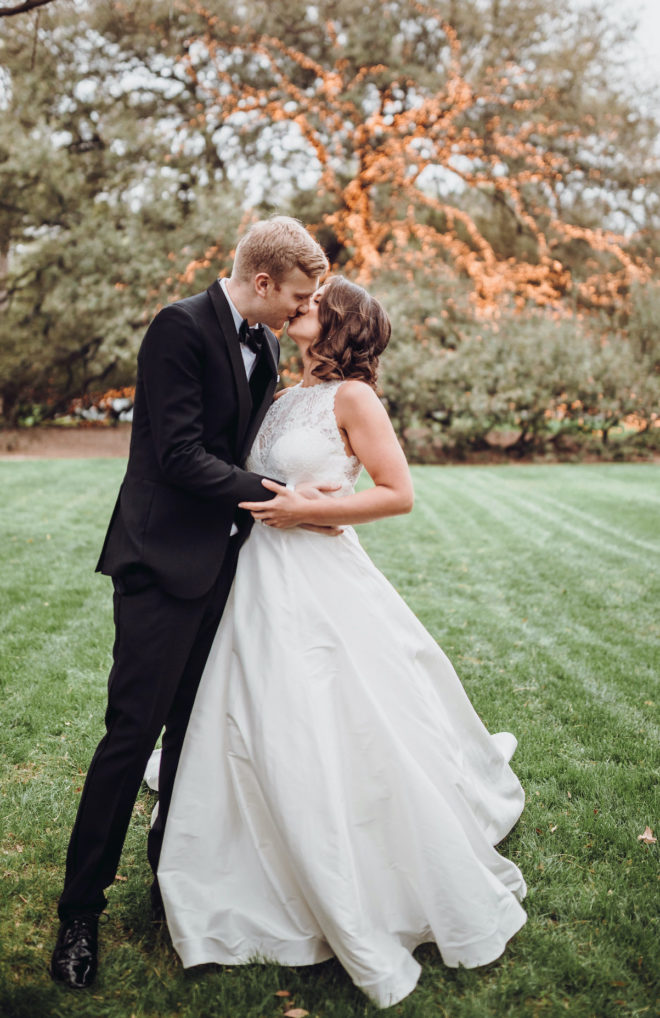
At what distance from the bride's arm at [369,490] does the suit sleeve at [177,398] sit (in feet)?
0.83

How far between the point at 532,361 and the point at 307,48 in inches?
312

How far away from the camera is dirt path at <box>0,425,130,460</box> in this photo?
617 inches

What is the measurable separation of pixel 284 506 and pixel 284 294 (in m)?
0.67

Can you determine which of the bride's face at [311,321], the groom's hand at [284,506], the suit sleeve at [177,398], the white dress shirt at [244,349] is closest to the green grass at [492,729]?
the groom's hand at [284,506]

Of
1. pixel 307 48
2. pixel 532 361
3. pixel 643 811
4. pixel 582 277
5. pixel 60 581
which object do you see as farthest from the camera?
Answer: pixel 582 277

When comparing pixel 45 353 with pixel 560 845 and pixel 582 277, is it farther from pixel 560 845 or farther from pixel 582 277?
pixel 560 845

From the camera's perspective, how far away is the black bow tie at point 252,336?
2453mm

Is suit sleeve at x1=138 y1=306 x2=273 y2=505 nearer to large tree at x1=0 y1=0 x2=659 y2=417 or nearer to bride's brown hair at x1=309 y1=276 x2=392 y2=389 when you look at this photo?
bride's brown hair at x1=309 y1=276 x2=392 y2=389

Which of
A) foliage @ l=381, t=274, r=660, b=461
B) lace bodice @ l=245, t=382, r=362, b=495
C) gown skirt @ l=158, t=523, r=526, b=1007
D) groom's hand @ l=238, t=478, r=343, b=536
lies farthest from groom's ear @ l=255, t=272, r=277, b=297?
foliage @ l=381, t=274, r=660, b=461

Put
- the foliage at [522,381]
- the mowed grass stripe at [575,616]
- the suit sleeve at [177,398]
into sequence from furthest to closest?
1. the foliage at [522,381]
2. the mowed grass stripe at [575,616]
3. the suit sleeve at [177,398]

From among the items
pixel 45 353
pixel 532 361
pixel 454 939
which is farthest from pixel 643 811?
pixel 45 353

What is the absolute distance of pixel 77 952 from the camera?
7.47ft

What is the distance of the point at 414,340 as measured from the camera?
50.0ft

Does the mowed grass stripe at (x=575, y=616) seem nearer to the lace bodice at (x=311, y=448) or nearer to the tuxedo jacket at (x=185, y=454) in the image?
the lace bodice at (x=311, y=448)
